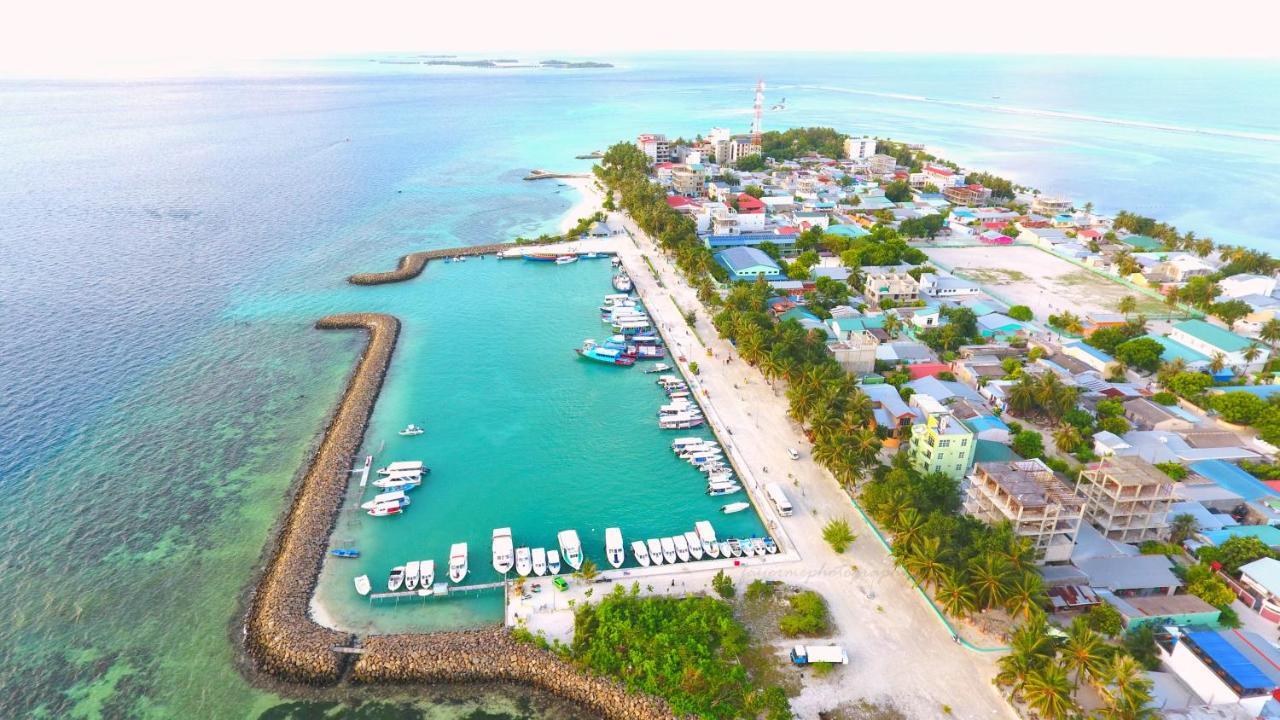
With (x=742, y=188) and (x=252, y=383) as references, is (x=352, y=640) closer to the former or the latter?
(x=252, y=383)

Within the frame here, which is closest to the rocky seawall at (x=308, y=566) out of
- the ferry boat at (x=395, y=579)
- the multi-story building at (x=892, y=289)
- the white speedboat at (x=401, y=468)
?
the white speedboat at (x=401, y=468)

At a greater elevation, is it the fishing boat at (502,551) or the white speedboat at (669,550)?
the fishing boat at (502,551)

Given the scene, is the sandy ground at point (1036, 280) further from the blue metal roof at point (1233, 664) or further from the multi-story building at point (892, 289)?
the blue metal roof at point (1233, 664)

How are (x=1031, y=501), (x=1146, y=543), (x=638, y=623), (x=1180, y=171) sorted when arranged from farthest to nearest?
(x=1180, y=171), (x=1146, y=543), (x=1031, y=501), (x=638, y=623)

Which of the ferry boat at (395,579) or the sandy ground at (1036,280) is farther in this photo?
the sandy ground at (1036,280)

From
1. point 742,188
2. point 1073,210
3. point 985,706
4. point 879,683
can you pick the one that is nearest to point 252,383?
point 879,683

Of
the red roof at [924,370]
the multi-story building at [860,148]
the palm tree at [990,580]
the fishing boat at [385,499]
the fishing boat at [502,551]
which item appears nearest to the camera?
the palm tree at [990,580]

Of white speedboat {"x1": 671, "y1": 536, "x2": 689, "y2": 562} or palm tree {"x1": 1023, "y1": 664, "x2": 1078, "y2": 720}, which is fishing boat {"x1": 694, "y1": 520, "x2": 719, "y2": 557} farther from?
palm tree {"x1": 1023, "y1": 664, "x2": 1078, "y2": 720}
